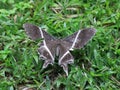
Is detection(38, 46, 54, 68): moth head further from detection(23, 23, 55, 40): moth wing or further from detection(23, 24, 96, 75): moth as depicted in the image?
detection(23, 23, 55, 40): moth wing

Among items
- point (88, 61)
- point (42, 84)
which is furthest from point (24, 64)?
point (88, 61)

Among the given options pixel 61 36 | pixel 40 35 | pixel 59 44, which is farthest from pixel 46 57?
pixel 61 36

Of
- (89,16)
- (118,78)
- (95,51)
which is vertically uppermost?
(89,16)

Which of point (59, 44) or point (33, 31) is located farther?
point (33, 31)

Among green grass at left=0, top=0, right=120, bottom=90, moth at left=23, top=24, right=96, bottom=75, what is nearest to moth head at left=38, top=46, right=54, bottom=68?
moth at left=23, top=24, right=96, bottom=75

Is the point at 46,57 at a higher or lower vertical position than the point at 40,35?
lower

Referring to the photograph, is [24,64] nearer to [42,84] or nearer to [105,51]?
[42,84]

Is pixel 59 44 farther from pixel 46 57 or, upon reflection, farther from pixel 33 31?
pixel 33 31

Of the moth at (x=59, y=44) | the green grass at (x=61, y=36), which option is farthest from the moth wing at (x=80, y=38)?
the green grass at (x=61, y=36)
